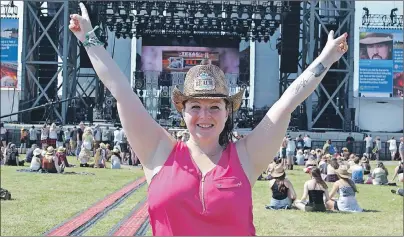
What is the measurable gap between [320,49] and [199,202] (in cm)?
2633

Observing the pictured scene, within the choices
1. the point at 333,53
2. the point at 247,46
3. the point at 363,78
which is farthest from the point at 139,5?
the point at 333,53

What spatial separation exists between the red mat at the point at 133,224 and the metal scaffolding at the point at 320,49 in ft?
60.9

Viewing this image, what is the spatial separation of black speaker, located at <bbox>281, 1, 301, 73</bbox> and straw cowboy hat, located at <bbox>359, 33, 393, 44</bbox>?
385 inches

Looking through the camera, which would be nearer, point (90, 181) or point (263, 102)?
point (90, 181)

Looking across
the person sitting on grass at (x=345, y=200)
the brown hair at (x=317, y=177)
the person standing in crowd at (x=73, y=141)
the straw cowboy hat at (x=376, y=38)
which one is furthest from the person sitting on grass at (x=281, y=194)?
the straw cowboy hat at (x=376, y=38)

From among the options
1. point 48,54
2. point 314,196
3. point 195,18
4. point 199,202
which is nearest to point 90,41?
point 199,202

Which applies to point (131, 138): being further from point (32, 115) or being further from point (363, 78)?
point (363, 78)

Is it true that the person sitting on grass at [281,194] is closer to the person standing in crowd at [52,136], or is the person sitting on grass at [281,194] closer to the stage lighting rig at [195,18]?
the person standing in crowd at [52,136]

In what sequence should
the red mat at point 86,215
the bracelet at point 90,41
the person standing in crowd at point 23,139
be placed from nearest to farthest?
the bracelet at point 90,41 < the red mat at point 86,215 < the person standing in crowd at point 23,139

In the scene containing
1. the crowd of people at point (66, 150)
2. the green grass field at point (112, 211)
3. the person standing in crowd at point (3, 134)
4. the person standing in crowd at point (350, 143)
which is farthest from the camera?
the person standing in crowd at point (350, 143)

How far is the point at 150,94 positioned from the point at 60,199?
20.9m

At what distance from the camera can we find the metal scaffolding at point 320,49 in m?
26.8

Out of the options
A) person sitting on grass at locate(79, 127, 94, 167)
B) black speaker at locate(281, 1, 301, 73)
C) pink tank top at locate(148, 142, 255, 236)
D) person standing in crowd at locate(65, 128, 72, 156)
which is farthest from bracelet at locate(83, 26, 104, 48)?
black speaker at locate(281, 1, 301, 73)

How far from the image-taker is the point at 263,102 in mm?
31594
